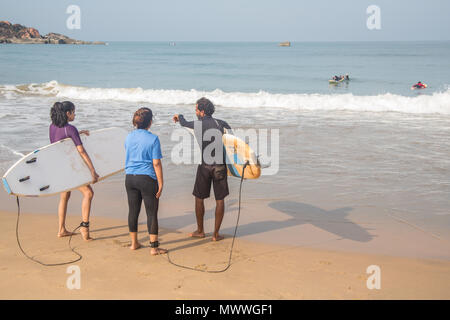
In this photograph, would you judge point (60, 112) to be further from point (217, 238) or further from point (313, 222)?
point (313, 222)

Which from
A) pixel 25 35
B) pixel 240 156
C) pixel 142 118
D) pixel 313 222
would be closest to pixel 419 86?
pixel 313 222

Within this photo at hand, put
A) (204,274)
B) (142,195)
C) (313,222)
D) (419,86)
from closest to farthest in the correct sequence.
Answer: (204,274) < (142,195) < (313,222) < (419,86)

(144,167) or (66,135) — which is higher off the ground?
(66,135)

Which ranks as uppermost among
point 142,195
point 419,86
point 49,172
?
point 419,86

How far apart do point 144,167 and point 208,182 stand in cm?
91

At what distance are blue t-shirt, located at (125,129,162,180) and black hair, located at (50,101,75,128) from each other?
85 cm

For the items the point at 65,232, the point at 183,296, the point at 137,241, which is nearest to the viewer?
the point at 183,296

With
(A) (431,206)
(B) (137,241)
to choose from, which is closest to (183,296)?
(B) (137,241)

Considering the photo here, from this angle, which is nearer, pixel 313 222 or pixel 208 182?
pixel 208 182

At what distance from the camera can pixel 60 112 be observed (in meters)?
4.46

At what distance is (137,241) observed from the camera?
179 inches

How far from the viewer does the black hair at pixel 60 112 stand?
14.6 feet
